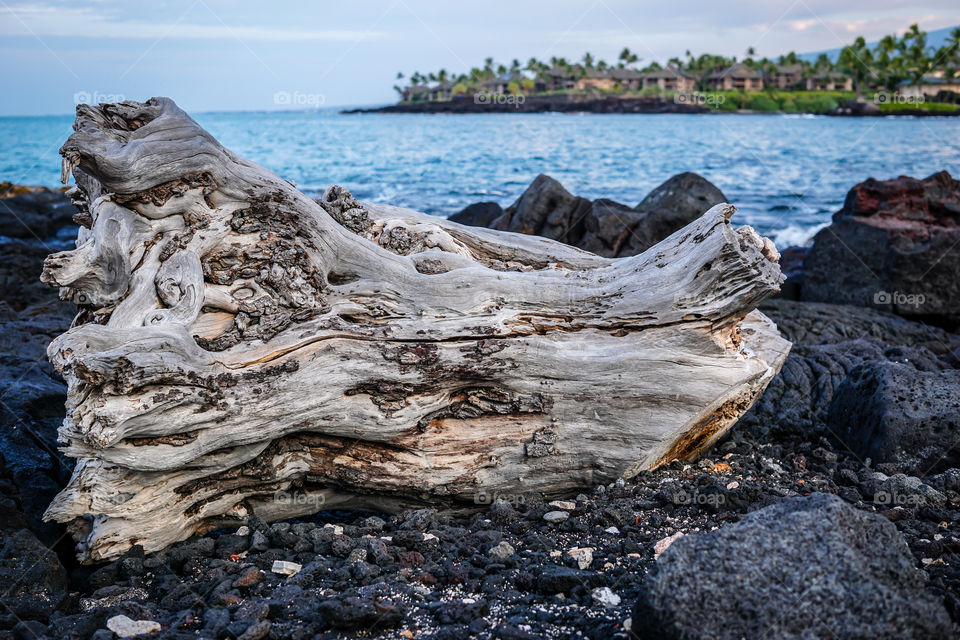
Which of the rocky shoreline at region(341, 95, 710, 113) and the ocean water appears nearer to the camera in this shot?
the ocean water

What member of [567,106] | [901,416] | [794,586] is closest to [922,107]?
[567,106]

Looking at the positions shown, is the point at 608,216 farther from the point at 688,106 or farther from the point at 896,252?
the point at 688,106

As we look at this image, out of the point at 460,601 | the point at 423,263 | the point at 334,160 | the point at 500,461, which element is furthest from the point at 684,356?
the point at 334,160

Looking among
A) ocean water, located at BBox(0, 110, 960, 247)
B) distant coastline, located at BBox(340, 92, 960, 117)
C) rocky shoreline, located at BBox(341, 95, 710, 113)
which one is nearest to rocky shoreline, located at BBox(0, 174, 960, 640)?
ocean water, located at BBox(0, 110, 960, 247)

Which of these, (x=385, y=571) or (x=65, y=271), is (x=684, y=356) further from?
(x=65, y=271)

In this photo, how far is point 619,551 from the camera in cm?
513

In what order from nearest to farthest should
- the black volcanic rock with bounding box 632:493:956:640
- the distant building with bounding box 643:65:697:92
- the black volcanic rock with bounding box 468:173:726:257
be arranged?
the black volcanic rock with bounding box 632:493:956:640 → the black volcanic rock with bounding box 468:173:726:257 → the distant building with bounding box 643:65:697:92

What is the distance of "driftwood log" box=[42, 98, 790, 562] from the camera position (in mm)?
5512

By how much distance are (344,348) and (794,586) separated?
365cm

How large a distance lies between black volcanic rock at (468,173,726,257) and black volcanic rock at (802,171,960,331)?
2662 millimetres

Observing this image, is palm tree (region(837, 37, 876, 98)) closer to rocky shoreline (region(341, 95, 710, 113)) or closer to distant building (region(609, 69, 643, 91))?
rocky shoreline (region(341, 95, 710, 113))

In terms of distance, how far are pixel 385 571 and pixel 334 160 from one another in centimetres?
4232

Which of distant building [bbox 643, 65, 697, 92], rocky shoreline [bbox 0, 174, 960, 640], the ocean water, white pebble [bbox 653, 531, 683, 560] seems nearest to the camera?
rocky shoreline [bbox 0, 174, 960, 640]

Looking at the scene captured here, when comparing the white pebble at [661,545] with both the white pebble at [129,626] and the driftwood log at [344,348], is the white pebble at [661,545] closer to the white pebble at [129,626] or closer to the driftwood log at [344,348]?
the driftwood log at [344,348]
